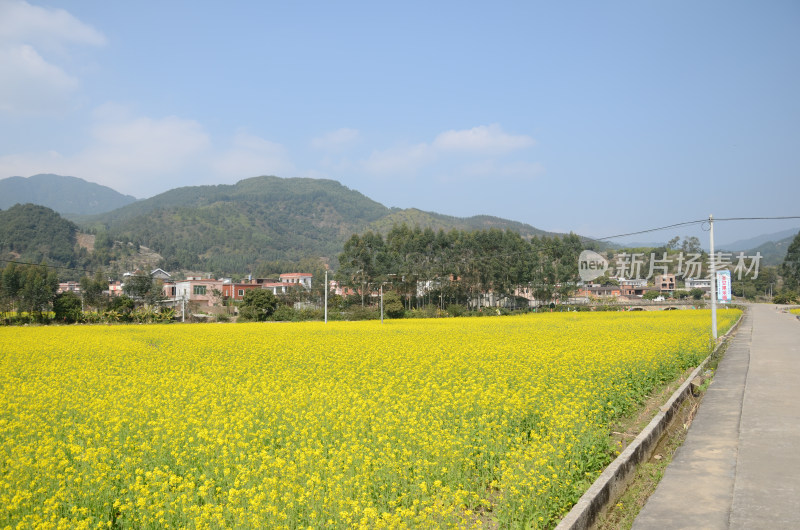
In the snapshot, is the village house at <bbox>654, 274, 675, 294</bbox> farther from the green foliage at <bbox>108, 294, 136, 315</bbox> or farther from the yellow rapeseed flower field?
the yellow rapeseed flower field

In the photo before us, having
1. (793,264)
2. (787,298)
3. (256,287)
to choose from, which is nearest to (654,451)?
(256,287)

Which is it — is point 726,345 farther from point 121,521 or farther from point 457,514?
point 121,521

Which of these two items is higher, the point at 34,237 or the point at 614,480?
the point at 34,237

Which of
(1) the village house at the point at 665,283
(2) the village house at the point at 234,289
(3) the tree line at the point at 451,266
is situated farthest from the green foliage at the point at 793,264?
(2) the village house at the point at 234,289

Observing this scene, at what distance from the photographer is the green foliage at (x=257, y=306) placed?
57.3m

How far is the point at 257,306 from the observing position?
58875mm

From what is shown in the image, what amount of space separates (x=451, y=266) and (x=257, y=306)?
2514 cm

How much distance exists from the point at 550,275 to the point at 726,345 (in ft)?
183

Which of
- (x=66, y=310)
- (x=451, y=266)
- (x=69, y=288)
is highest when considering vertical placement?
(x=451, y=266)

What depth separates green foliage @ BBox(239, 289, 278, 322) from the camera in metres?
57.3

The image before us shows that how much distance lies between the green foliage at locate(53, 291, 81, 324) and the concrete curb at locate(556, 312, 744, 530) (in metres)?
55.5

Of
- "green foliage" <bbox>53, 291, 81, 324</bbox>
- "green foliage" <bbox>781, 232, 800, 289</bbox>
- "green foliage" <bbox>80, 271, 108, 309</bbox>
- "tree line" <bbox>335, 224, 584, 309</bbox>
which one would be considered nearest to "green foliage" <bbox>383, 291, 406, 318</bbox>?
"tree line" <bbox>335, 224, 584, 309</bbox>

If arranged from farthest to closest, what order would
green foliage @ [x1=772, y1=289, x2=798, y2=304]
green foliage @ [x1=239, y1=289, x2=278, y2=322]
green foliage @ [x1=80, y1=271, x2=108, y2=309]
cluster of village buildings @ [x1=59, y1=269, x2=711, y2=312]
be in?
green foliage @ [x1=772, y1=289, x2=798, y2=304]
cluster of village buildings @ [x1=59, y1=269, x2=711, y2=312]
green foliage @ [x1=80, y1=271, x2=108, y2=309]
green foliage @ [x1=239, y1=289, x2=278, y2=322]

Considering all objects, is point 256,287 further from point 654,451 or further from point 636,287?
point 636,287
